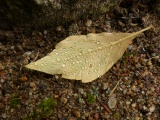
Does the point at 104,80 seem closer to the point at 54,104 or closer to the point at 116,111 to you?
the point at 116,111

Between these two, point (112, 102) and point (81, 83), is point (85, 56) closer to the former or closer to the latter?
point (81, 83)

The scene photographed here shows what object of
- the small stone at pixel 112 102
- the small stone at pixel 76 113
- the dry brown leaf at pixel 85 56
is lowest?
the small stone at pixel 76 113

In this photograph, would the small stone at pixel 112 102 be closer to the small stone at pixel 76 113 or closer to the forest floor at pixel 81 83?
the forest floor at pixel 81 83

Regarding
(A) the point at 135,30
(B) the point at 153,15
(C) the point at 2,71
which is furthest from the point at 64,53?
(B) the point at 153,15

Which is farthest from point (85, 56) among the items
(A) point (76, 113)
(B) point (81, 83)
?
(A) point (76, 113)

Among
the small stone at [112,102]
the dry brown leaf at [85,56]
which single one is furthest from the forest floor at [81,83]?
the dry brown leaf at [85,56]

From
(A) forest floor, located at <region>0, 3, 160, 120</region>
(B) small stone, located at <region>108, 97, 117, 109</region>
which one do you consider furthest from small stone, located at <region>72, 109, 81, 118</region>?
(B) small stone, located at <region>108, 97, 117, 109</region>
